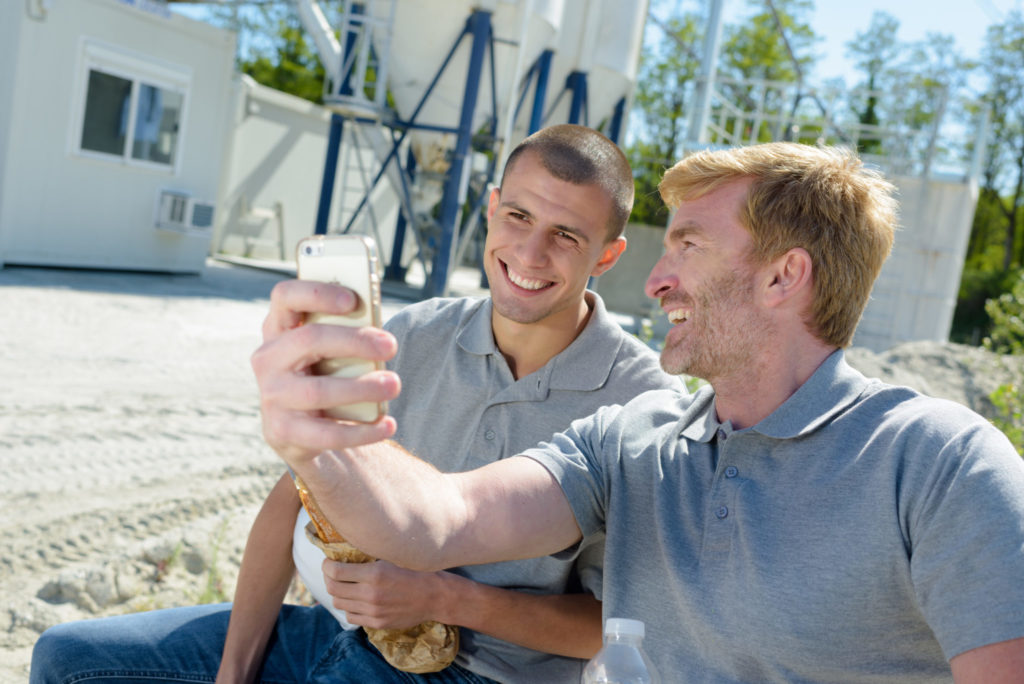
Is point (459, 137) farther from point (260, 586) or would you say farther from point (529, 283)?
point (260, 586)

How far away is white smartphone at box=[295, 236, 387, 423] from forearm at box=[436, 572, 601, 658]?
0.92 m

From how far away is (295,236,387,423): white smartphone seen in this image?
113cm

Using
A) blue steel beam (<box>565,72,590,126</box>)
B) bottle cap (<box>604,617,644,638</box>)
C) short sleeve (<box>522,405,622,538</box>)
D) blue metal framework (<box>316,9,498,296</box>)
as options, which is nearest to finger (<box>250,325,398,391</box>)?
bottle cap (<box>604,617,644,638</box>)

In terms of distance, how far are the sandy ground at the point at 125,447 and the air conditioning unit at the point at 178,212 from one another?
281 cm

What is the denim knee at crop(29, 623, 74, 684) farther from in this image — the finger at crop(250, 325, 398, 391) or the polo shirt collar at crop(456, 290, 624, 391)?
the finger at crop(250, 325, 398, 391)

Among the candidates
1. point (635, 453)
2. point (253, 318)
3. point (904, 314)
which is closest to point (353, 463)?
point (635, 453)

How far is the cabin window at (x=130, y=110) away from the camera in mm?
10906

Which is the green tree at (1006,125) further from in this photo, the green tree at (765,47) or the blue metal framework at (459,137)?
the blue metal framework at (459,137)

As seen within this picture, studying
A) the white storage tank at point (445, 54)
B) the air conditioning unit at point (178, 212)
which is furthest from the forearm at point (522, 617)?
the white storage tank at point (445, 54)

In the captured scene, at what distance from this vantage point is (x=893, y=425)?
1604 mm

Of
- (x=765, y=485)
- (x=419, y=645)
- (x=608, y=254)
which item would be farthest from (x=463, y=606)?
(x=608, y=254)

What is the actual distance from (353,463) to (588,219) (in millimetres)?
1420

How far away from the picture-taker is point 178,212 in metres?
12.2

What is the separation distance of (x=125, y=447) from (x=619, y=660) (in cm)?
428
